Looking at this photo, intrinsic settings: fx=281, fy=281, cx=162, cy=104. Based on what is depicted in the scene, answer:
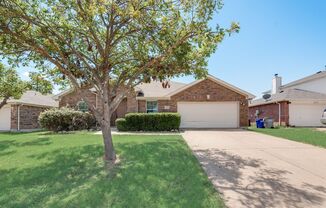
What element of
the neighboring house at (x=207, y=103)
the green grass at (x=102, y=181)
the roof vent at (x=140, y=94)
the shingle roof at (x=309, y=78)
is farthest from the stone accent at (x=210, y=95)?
the green grass at (x=102, y=181)

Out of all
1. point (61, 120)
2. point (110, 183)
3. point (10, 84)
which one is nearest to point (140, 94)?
point (61, 120)

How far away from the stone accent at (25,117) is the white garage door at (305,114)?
24.4 meters

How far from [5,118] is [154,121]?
1399 centimetres

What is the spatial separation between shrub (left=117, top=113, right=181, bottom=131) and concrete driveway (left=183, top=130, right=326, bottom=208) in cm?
897

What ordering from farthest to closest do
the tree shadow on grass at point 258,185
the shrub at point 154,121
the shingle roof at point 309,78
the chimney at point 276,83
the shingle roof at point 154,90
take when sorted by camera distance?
the chimney at point 276,83, the shingle roof at point 309,78, the shingle roof at point 154,90, the shrub at point 154,121, the tree shadow on grass at point 258,185

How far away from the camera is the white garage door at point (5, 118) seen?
24.7 meters

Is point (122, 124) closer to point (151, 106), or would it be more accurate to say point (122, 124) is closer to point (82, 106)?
point (151, 106)

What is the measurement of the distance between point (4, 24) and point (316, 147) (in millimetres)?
12595

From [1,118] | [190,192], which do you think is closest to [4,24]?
[190,192]

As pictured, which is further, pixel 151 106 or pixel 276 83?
pixel 276 83

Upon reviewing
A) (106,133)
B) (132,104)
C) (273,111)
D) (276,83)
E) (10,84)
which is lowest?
(106,133)

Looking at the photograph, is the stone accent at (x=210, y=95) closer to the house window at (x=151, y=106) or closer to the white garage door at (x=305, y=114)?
the house window at (x=151, y=106)

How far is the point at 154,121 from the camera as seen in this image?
67.7 ft

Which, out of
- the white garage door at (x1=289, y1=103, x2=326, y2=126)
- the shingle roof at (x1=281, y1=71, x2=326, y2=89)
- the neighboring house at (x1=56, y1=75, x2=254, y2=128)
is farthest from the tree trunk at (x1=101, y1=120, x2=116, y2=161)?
the shingle roof at (x1=281, y1=71, x2=326, y2=89)
